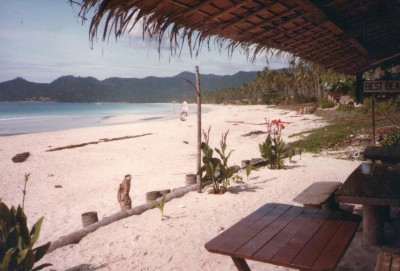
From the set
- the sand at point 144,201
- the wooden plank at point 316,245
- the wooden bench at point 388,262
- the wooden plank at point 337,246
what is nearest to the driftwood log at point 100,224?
the sand at point 144,201

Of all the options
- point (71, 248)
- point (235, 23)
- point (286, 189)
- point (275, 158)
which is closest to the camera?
point (235, 23)

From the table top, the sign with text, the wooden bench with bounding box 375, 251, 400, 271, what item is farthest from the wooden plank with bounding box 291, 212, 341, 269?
the sign with text

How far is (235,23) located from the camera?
9.26ft

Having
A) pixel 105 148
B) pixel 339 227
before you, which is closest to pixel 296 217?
pixel 339 227

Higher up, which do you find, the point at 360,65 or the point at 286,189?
the point at 360,65

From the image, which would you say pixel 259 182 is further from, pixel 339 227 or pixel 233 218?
pixel 339 227

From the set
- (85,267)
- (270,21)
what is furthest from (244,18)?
(85,267)

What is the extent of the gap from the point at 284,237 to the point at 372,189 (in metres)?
1.43

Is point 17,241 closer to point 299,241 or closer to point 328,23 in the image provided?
point 299,241

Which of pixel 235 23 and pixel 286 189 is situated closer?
pixel 235 23

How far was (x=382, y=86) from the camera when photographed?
17.4 feet

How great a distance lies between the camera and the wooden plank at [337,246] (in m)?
2.05

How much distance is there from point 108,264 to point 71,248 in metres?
0.81

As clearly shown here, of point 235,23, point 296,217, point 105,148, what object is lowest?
point 105,148
